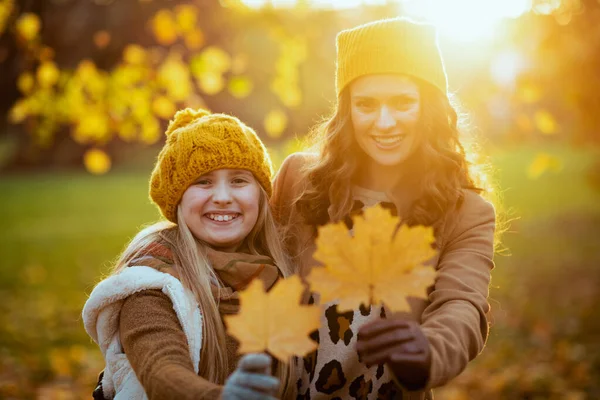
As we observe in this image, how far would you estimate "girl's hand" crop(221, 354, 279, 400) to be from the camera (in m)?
1.31

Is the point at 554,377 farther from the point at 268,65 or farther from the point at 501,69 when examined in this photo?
the point at 268,65

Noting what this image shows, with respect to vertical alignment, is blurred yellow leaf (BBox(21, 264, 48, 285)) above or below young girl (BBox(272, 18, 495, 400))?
above

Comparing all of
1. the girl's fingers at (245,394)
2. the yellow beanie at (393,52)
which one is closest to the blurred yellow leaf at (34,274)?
the yellow beanie at (393,52)

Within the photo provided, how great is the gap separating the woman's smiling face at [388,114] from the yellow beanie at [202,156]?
0.35 metres

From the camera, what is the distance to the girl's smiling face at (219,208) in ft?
6.98

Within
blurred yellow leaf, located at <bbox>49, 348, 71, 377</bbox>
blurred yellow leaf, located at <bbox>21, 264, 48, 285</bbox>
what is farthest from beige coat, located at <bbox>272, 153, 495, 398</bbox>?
blurred yellow leaf, located at <bbox>21, 264, 48, 285</bbox>

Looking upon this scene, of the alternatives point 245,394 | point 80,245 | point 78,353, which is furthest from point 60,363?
point 245,394

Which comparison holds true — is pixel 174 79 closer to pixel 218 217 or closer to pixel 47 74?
pixel 47 74

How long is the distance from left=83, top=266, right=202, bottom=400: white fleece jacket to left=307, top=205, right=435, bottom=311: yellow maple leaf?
0.66m

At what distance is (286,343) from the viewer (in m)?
1.34

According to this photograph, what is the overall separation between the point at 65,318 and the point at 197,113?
523cm

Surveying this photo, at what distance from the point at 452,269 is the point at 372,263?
2.35 feet

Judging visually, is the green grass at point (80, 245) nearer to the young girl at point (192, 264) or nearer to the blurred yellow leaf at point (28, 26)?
the young girl at point (192, 264)

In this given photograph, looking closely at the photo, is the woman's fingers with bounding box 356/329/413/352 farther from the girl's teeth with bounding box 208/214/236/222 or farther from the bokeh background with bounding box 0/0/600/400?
the bokeh background with bounding box 0/0/600/400
